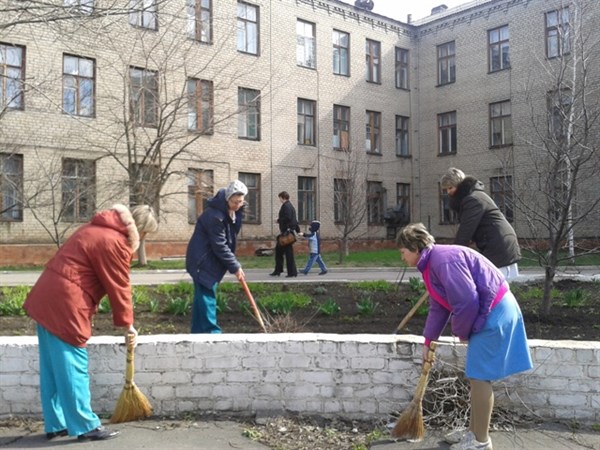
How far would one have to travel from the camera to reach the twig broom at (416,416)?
386cm

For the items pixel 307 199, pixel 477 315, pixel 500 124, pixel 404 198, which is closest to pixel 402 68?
pixel 500 124

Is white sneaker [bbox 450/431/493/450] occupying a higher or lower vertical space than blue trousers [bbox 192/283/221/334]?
lower

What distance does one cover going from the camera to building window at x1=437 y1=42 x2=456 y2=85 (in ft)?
95.7

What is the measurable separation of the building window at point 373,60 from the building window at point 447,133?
3.78 metres

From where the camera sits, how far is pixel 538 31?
25.5 metres

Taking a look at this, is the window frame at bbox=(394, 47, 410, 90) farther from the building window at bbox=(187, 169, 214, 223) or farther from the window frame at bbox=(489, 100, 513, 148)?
the building window at bbox=(187, 169, 214, 223)

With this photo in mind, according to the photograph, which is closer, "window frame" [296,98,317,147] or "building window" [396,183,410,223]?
"window frame" [296,98,317,147]

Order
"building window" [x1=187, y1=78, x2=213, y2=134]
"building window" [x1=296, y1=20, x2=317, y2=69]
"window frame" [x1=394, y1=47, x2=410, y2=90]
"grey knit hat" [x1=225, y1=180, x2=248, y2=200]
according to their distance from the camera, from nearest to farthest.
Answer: "grey knit hat" [x1=225, y1=180, x2=248, y2=200], "building window" [x1=187, y1=78, x2=213, y2=134], "building window" [x1=296, y1=20, x2=317, y2=69], "window frame" [x1=394, y1=47, x2=410, y2=90]

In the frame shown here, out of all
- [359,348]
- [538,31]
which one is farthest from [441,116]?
[359,348]

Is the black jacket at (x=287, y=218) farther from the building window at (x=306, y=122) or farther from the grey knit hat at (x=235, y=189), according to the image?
the building window at (x=306, y=122)

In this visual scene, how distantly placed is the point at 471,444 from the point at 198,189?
19339 mm

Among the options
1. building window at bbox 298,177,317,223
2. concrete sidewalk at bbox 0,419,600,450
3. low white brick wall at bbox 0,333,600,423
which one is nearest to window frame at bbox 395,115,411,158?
building window at bbox 298,177,317,223

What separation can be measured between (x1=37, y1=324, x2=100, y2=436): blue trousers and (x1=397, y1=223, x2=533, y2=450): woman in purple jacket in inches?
87.4

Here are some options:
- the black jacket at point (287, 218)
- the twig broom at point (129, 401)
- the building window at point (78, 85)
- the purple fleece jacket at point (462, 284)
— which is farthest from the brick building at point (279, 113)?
the twig broom at point (129, 401)
